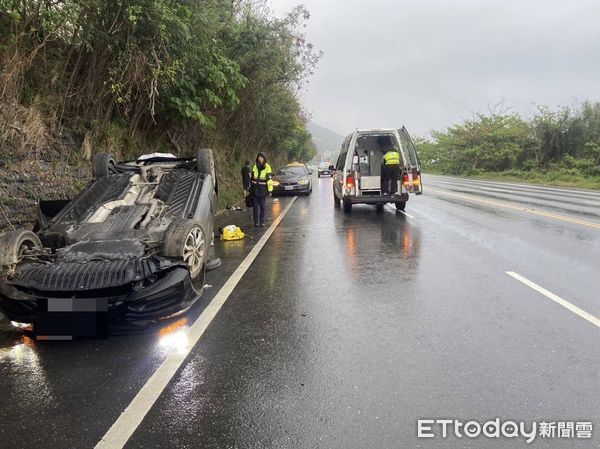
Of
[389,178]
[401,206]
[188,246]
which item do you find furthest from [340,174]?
[188,246]

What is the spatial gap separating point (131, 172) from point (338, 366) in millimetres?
4532

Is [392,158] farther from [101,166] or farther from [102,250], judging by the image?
[102,250]

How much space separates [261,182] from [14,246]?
6.81 metres

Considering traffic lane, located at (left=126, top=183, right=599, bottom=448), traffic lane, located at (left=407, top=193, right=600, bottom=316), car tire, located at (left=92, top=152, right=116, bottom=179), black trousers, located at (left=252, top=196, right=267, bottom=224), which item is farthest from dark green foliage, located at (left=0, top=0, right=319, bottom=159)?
traffic lane, located at (left=407, top=193, right=600, bottom=316)

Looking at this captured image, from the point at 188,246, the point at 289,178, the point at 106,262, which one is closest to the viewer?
the point at 106,262

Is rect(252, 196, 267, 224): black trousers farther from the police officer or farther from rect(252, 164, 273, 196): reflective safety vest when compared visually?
the police officer

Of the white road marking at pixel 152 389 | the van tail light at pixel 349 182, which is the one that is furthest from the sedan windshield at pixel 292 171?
the white road marking at pixel 152 389

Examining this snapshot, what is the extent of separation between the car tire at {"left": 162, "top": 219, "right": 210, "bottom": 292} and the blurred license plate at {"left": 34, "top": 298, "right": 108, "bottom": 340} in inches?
34.4

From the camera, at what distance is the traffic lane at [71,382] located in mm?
2746

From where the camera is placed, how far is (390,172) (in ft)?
41.7

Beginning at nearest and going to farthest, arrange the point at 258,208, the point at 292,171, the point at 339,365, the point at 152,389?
the point at 152,389
the point at 339,365
the point at 258,208
the point at 292,171

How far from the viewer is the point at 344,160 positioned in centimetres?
1370

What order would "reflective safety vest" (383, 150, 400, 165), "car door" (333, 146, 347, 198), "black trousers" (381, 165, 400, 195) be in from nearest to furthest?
"reflective safety vest" (383, 150, 400, 165), "black trousers" (381, 165, 400, 195), "car door" (333, 146, 347, 198)

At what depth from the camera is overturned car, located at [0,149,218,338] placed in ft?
12.6
